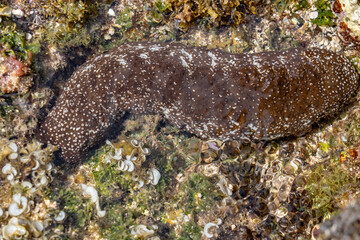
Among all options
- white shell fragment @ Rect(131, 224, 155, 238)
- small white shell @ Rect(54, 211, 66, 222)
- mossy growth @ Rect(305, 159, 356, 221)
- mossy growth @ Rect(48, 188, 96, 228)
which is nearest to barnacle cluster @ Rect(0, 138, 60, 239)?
small white shell @ Rect(54, 211, 66, 222)

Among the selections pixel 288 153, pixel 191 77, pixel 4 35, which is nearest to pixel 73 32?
pixel 4 35

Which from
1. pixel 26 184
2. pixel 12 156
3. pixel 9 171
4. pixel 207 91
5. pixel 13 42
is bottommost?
pixel 26 184

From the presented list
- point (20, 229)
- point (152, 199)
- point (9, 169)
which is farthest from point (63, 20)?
point (152, 199)

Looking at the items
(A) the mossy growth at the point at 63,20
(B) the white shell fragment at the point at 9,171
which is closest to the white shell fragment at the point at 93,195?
(B) the white shell fragment at the point at 9,171

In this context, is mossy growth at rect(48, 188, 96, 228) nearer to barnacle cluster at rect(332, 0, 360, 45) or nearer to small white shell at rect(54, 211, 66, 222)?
small white shell at rect(54, 211, 66, 222)

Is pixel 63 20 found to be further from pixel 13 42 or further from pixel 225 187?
pixel 225 187

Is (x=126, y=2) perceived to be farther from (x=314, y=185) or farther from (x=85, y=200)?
(x=314, y=185)
